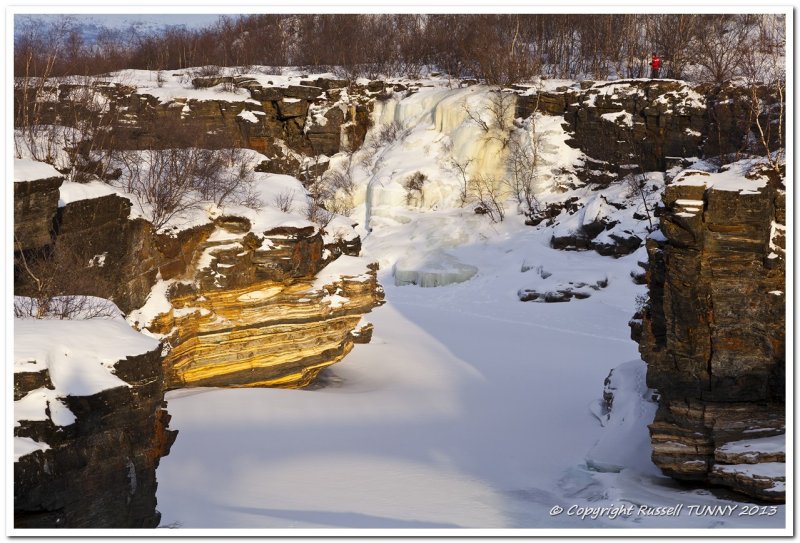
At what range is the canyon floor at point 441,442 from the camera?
11.2 m

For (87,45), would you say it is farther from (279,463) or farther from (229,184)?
(279,463)

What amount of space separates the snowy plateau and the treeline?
516 centimetres

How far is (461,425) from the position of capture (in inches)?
639

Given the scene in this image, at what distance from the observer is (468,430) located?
15914 mm

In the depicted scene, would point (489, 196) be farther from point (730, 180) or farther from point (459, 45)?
point (730, 180)

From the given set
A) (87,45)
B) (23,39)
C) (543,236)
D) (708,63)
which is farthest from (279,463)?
(708,63)

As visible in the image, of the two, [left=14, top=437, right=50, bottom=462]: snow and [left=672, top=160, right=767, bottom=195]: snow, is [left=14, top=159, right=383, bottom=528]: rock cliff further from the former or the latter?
[left=672, top=160, right=767, bottom=195]: snow

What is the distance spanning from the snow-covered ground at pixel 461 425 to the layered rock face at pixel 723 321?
0.67 metres

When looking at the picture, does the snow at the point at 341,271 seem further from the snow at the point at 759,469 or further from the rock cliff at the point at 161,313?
the snow at the point at 759,469

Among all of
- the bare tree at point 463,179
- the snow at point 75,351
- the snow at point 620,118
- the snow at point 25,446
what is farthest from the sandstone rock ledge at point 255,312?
the snow at point 620,118

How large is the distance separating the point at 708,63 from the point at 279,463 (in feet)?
91.6
